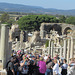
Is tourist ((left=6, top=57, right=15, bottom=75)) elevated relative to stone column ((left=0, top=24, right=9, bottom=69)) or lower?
lower

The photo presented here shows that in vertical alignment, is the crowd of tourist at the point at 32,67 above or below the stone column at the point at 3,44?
below

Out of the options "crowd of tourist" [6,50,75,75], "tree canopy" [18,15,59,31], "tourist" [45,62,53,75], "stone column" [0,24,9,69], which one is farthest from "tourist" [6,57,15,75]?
"tree canopy" [18,15,59,31]

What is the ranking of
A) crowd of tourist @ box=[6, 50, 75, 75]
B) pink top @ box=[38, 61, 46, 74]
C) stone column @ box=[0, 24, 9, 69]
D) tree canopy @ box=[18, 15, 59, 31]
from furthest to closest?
tree canopy @ box=[18, 15, 59, 31] → pink top @ box=[38, 61, 46, 74] → stone column @ box=[0, 24, 9, 69] → crowd of tourist @ box=[6, 50, 75, 75]

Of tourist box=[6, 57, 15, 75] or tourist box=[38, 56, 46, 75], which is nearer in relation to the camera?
tourist box=[6, 57, 15, 75]

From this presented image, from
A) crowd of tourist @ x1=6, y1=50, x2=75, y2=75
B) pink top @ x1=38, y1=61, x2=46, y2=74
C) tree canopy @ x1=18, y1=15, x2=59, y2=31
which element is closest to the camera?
crowd of tourist @ x1=6, y1=50, x2=75, y2=75

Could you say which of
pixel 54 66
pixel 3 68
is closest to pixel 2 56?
pixel 3 68

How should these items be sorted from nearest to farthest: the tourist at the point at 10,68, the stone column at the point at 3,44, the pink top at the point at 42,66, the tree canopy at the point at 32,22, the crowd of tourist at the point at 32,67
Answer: the tourist at the point at 10,68, the crowd of tourist at the point at 32,67, the stone column at the point at 3,44, the pink top at the point at 42,66, the tree canopy at the point at 32,22

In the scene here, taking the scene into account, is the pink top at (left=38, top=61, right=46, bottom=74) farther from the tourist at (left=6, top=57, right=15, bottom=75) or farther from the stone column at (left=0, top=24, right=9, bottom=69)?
the stone column at (left=0, top=24, right=9, bottom=69)

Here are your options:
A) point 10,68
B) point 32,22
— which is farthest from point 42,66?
point 32,22

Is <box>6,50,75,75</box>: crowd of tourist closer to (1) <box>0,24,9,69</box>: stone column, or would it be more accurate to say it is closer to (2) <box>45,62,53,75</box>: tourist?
(2) <box>45,62,53,75</box>: tourist

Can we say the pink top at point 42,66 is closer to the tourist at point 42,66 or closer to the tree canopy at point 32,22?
the tourist at point 42,66

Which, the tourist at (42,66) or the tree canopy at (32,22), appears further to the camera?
the tree canopy at (32,22)

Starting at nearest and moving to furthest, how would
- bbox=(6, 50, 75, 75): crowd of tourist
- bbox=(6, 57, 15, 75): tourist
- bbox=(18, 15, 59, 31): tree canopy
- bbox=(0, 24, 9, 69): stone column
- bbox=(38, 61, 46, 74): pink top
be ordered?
bbox=(6, 57, 15, 75): tourist, bbox=(6, 50, 75, 75): crowd of tourist, bbox=(0, 24, 9, 69): stone column, bbox=(38, 61, 46, 74): pink top, bbox=(18, 15, 59, 31): tree canopy

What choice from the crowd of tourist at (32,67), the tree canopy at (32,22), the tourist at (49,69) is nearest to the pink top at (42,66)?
the crowd of tourist at (32,67)
